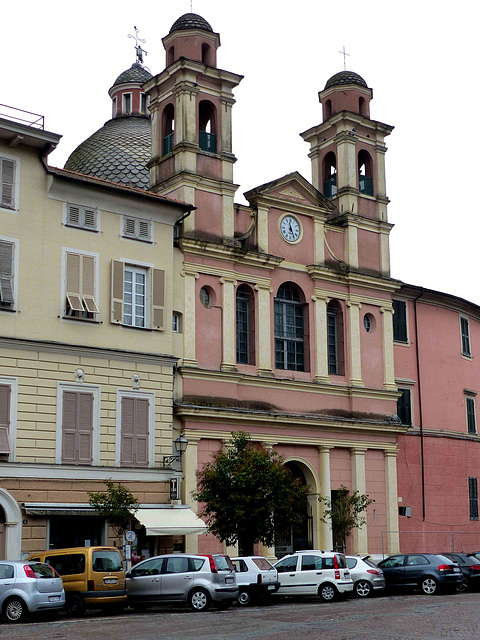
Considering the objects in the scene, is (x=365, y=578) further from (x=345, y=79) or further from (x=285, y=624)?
(x=345, y=79)

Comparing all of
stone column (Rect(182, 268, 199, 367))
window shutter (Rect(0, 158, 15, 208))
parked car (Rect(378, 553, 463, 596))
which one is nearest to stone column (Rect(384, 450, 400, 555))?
parked car (Rect(378, 553, 463, 596))

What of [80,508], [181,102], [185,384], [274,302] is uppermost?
[181,102]

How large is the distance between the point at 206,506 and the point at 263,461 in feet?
7.67

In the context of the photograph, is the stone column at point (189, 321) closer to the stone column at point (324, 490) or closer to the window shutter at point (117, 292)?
the window shutter at point (117, 292)

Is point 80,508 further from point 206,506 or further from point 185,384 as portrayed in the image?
point 185,384

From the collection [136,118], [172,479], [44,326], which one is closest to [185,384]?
[172,479]

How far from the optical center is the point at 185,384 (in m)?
33.5

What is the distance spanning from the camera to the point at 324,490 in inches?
1457

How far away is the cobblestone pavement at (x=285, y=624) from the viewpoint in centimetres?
1764

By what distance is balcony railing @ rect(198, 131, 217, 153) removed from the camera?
36969mm

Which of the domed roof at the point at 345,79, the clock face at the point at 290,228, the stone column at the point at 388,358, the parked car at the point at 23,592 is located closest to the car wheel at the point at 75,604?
the parked car at the point at 23,592

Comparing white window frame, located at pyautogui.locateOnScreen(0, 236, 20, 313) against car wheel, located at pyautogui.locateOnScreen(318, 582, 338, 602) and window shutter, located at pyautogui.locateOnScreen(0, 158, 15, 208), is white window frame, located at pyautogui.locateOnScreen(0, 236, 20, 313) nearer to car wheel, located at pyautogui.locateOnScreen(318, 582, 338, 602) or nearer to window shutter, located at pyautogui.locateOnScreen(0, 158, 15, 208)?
window shutter, located at pyautogui.locateOnScreen(0, 158, 15, 208)

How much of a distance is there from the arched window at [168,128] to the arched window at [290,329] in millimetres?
7099

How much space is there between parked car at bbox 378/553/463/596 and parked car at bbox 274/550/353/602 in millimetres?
2652
